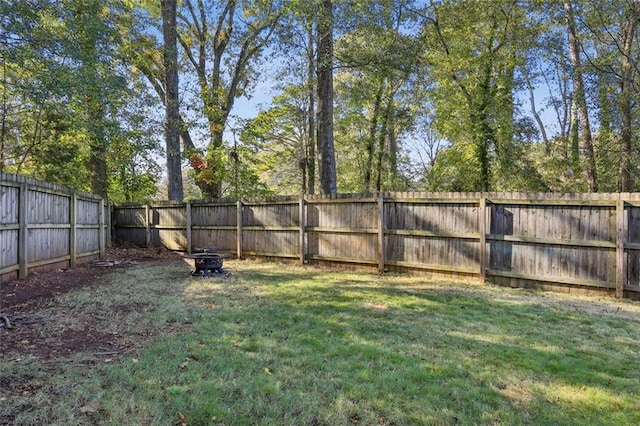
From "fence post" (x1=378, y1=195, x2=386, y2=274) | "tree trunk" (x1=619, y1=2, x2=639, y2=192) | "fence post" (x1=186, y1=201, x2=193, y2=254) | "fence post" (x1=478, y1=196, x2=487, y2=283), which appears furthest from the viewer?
"fence post" (x1=186, y1=201, x2=193, y2=254)

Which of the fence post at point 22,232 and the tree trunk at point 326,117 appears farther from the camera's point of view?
the tree trunk at point 326,117

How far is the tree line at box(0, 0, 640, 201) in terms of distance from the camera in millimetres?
8711

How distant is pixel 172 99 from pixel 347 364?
11916 mm

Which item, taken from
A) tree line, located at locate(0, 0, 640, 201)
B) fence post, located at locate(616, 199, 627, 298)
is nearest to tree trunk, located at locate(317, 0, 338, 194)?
tree line, located at locate(0, 0, 640, 201)

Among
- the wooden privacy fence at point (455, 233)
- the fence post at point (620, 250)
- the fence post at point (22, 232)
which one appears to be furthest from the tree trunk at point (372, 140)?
the fence post at point (22, 232)

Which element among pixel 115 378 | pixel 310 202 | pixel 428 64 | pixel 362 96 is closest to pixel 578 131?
pixel 428 64

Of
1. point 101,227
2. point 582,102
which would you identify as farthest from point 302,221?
point 582,102

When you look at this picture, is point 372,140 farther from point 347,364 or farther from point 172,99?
point 347,364

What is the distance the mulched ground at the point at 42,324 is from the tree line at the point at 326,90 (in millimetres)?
3511

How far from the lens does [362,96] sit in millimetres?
17000

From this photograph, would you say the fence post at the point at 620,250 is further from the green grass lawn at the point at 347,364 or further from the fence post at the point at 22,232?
the fence post at the point at 22,232

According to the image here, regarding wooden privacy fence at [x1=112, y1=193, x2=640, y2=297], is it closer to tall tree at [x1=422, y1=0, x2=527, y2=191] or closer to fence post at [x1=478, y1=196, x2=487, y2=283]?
fence post at [x1=478, y1=196, x2=487, y2=283]

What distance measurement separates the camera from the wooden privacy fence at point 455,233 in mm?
5660

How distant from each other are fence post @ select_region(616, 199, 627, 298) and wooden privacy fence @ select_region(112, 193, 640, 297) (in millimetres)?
11
